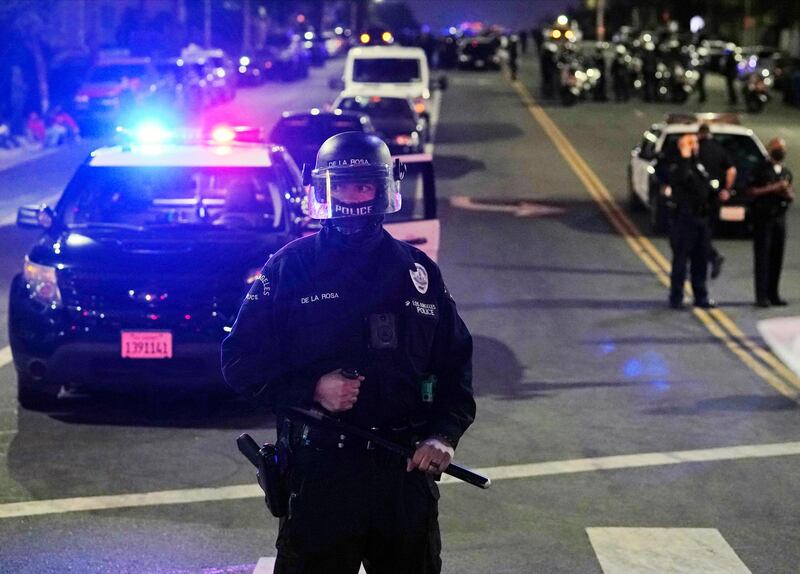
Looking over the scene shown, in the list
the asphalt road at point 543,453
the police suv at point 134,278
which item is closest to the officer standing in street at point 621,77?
the asphalt road at point 543,453

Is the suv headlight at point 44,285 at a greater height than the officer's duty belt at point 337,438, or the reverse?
the officer's duty belt at point 337,438

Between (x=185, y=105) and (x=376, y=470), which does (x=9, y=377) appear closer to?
(x=376, y=470)

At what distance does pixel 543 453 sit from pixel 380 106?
1982 cm

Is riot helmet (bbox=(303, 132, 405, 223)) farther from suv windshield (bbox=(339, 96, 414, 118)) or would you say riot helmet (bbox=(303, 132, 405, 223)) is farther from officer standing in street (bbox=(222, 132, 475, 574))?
suv windshield (bbox=(339, 96, 414, 118))

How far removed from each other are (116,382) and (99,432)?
348mm

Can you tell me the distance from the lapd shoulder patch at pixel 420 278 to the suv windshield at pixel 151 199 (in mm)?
6126

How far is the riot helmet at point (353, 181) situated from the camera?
450cm

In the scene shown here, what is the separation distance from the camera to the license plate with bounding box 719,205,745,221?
66.5 feet

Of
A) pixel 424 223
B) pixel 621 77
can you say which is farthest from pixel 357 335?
pixel 621 77

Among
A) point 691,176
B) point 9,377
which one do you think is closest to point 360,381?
point 9,377

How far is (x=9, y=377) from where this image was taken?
11.2 meters

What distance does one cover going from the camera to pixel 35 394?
9969 millimetres

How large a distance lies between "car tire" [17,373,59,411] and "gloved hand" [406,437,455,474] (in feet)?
19.2

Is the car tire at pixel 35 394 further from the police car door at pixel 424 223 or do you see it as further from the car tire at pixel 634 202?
the car tire at pixel 634 202
